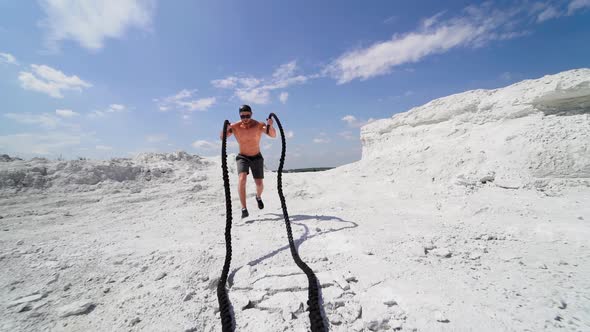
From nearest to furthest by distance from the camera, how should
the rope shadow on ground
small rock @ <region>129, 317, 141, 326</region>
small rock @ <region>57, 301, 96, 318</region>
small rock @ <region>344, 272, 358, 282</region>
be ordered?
small rock @ <region>129, 317, 141, 326</region>, small rock @ <region>57, 301, 96, 318</region>, small rock @ <region>344, 272, 358, 282</region>, the rope shadow on ground

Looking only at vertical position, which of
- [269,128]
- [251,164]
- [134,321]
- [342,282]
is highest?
[269,128]

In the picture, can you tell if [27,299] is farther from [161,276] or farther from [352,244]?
[352,244]

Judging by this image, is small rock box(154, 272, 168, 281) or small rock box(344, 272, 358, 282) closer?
small rock box(344, 272, 358, 282)

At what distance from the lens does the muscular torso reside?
14.9 ft

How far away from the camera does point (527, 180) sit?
4.80 meters

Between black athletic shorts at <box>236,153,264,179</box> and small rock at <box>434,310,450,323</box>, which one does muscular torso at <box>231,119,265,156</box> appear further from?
small rock at <box>434,310,450,323</box>

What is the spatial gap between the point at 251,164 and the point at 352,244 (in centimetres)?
260

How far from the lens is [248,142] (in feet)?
15.2

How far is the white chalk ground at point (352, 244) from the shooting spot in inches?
67.9

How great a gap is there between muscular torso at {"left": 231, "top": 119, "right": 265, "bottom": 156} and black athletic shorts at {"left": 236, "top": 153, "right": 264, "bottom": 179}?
0.29 ft

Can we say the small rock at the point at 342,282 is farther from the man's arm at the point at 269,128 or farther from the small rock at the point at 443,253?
the man's arm at the point at 269,128

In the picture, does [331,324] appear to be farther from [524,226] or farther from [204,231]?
[524,226]

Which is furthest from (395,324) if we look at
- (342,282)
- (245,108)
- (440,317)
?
(245,108)

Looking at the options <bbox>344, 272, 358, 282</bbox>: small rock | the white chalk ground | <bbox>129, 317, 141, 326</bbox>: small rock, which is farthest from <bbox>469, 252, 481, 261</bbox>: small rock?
<bbox>129, 317, 141, 326</bbox>: small rock
